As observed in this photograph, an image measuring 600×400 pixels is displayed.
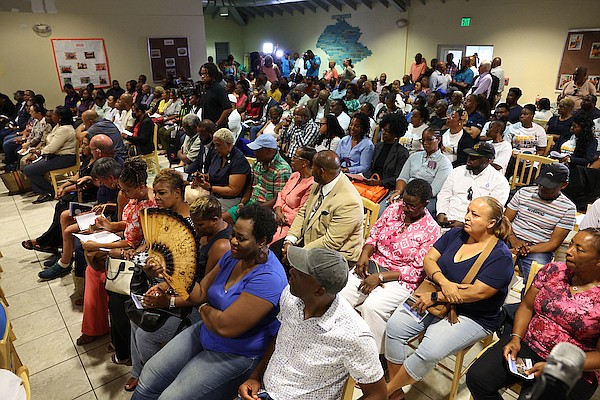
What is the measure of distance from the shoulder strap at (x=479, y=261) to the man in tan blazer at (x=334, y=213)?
2.53 feet

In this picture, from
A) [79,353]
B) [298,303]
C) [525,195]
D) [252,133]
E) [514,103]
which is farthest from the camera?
[252,133]

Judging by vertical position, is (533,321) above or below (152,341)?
above

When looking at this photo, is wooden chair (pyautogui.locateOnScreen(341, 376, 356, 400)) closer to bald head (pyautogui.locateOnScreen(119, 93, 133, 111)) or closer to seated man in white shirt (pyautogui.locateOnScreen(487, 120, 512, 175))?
seated man in white shirt (pyautogui.locateOnScreen(487, 120, 512, 175))

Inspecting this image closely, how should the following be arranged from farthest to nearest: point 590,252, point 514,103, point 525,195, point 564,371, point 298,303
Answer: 1. point 514,103
2. point 525,195
3. point 590,252
4. point 298,303
5. point 564,371

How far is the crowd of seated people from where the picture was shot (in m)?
1.60

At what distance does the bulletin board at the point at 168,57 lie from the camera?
390 inches

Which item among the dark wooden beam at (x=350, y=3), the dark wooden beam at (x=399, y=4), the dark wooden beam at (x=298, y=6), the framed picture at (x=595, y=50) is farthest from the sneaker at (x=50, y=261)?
the dark wooden beam at (x=298, y=6)

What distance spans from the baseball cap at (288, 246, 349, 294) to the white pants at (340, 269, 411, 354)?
960mm

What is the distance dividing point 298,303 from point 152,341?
3.20 feet

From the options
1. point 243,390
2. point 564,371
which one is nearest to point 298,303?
point 243,390

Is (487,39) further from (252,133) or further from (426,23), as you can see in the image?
→ (252,133)

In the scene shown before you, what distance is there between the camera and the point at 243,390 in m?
1.63

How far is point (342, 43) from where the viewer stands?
43.9ft

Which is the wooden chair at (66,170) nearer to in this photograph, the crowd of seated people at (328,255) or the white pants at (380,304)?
the crowd of seated people at (328,255)
